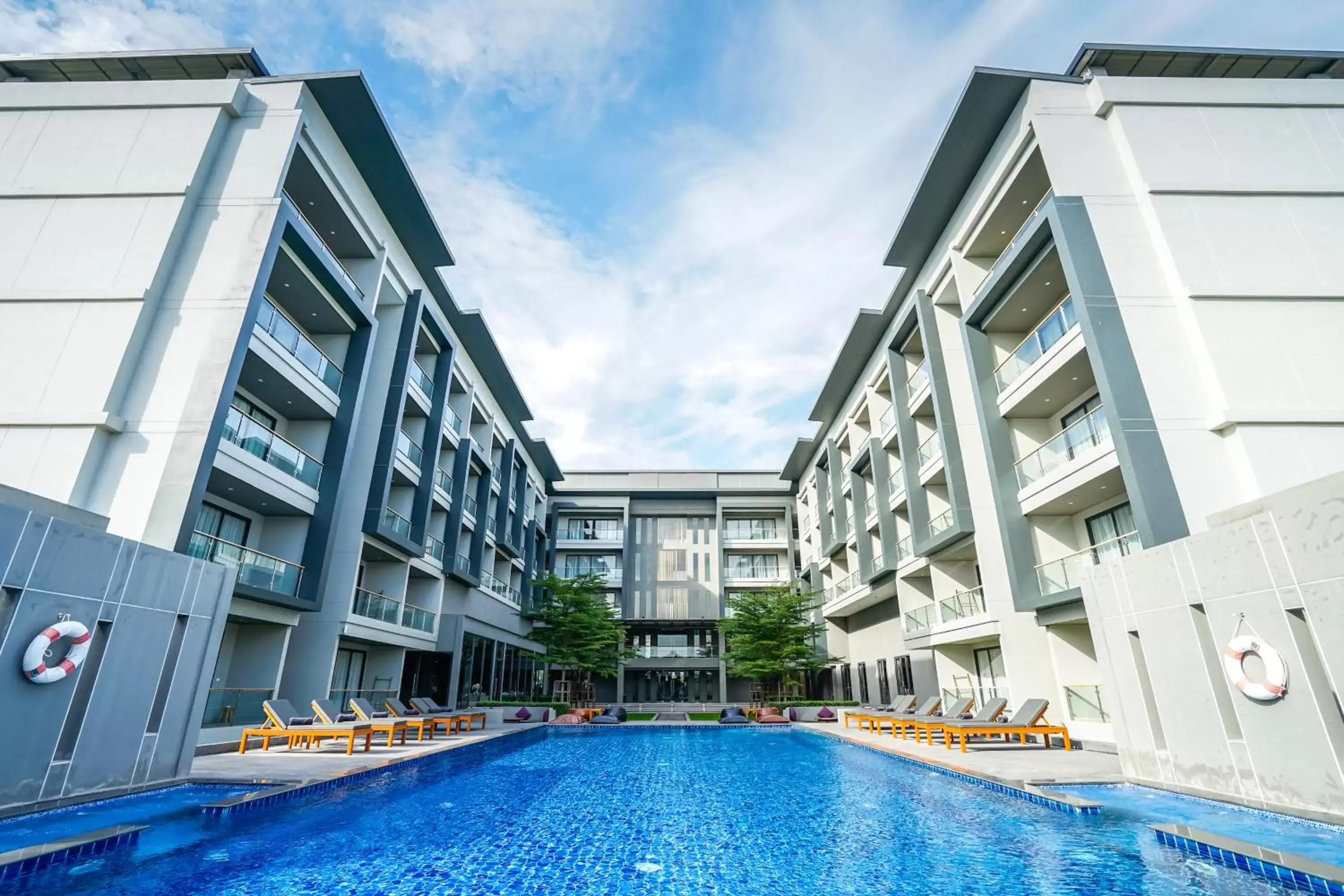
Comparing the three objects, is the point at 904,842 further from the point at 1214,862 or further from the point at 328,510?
the point at 328,510

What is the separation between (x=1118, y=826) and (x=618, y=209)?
14243mm

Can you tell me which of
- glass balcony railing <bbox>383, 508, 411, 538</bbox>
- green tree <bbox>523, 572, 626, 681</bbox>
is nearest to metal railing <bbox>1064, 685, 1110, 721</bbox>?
glass balcony railing <bbox>383, 508, 411, 538</bbox>

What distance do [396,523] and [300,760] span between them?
9.97 m

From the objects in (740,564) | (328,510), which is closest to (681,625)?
(740,564)

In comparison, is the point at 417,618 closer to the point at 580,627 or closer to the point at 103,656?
the point at 580,627

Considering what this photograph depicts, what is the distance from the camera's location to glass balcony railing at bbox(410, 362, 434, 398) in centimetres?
2133

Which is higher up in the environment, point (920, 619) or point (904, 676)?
point (920, 619)

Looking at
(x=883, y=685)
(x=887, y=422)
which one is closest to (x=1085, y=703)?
(x=887, y=422)

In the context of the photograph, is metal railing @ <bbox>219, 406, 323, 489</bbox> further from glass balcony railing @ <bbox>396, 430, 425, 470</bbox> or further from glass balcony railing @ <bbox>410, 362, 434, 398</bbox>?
glass balcony railing @ <bbox>410, 362, 434, 398</bbox>

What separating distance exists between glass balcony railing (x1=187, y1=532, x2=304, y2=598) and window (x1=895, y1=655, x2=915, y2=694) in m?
22.0

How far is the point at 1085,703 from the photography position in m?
13.6

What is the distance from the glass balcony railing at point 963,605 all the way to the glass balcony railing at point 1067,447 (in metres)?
3.68

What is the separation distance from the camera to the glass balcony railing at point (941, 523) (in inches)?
755

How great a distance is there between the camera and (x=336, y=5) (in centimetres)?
1183
